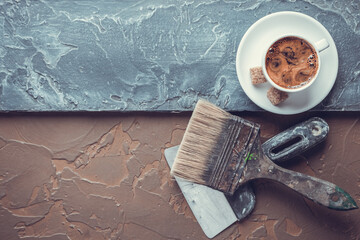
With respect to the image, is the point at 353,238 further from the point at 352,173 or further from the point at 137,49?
the point at 137,49

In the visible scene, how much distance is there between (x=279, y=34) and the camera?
0.98 meters

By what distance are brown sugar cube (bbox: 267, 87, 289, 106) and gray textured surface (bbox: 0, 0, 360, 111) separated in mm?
91

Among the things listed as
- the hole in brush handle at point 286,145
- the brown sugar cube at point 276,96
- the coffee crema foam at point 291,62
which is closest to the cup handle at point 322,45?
the coffee crema foam at point 291,62

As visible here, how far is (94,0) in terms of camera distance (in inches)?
42.3

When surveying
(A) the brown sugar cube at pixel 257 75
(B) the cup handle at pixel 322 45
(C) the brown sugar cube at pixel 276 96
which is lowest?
(C) the brown sugar cube at pixel 276 96

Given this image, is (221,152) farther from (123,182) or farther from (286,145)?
(123,182)

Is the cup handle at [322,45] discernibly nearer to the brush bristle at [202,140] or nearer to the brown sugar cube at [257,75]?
the brown sugar cube at [257,75]

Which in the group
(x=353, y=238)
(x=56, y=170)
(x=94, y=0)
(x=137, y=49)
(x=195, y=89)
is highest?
(x=94, y=0)

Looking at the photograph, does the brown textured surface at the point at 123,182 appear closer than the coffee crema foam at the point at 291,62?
No

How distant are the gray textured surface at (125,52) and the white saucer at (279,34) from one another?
0.25 ft

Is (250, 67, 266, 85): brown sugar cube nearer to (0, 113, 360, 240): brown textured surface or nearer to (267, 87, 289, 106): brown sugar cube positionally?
(267, 87, 289, 106): brown sugar cube

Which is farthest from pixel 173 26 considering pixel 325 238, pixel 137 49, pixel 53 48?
pixel 325 238

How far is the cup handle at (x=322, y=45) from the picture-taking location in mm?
922

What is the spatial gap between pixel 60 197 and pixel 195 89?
539mm
